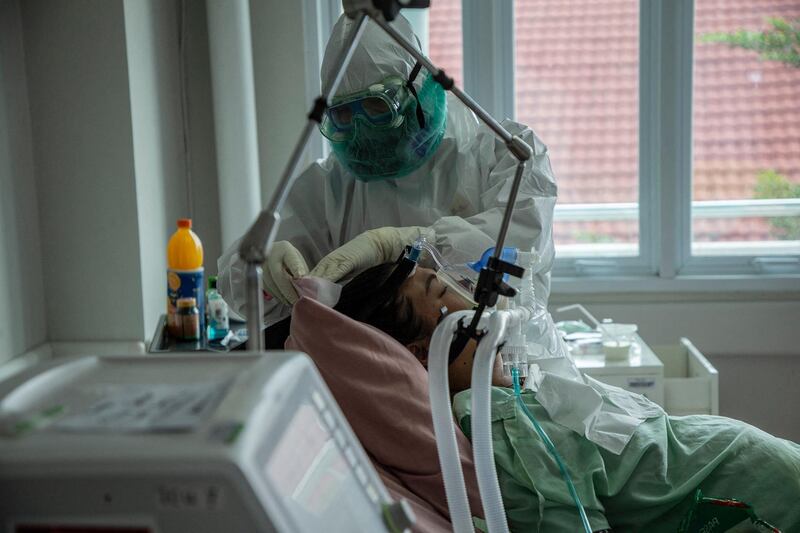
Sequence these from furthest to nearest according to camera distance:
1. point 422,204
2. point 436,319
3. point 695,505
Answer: point 422,204 < point 436,319 < point 695,505

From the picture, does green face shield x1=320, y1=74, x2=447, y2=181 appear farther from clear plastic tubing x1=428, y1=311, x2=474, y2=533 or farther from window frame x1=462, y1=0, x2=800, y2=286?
window frame x1=462, y1=0, x2=800, y2=286

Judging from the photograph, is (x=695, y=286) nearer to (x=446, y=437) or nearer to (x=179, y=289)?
(x=179, y=289)

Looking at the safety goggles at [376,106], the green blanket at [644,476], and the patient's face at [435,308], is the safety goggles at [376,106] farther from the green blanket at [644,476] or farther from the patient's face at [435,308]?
the green blanket at [644,476]

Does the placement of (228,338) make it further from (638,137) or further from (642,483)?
(638,137)

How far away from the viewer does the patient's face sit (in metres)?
1.68

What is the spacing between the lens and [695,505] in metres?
1.37

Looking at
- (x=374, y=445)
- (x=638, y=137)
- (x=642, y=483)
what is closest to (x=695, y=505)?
(x=642, y=483)

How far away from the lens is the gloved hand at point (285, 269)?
1784mm

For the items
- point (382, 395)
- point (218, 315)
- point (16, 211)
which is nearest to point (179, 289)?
point (218, 315)

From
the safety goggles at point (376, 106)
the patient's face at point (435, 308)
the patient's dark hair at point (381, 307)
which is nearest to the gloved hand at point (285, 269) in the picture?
the patient's dark hair at point (381, 307)

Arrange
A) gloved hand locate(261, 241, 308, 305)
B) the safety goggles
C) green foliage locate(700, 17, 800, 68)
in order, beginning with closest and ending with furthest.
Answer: gloved hand locate(261, 241, 308, 305), the safety goggles, green foliage locate(700, 17, 800, 68)

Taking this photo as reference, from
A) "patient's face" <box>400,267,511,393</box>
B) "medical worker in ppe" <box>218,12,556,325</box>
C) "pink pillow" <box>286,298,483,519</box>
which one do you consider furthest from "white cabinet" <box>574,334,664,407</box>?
"pink pillow" <box>286,298,483,519</box>

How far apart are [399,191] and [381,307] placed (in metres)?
0.53

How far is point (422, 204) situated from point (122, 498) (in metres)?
1.60
